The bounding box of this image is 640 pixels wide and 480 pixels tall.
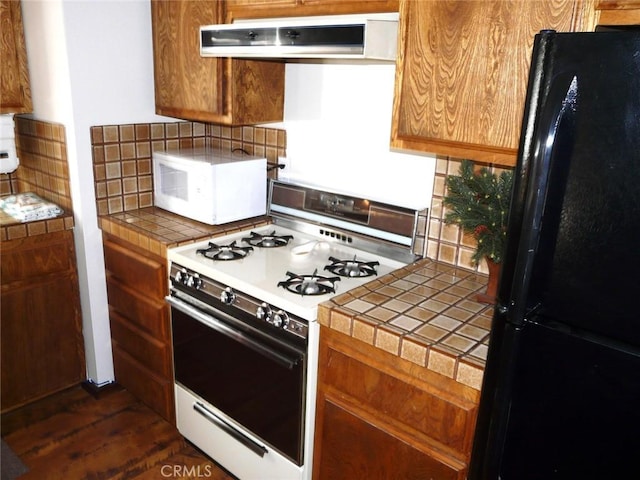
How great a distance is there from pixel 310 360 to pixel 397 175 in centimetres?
83

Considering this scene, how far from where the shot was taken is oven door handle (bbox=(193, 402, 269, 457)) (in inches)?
75.2

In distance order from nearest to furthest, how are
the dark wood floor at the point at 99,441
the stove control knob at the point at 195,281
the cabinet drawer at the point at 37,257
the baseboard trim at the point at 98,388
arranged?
the stove control knob at the point at 195,281 → the dark wood floor at the point at 99,441 → the cabinet drawer at the point at 37,257 → the baseboard trim at the point at 98,388

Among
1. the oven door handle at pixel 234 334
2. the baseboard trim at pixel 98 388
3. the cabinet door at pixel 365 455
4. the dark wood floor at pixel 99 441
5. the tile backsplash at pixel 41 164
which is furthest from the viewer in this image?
the baseboard trim at pixel 98 388

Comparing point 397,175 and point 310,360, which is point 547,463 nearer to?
point 310,360

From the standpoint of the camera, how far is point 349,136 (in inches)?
87.5

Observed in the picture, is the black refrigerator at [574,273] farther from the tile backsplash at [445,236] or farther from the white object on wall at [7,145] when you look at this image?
the white object on wall at [7,145]

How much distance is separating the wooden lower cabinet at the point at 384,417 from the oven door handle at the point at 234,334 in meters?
0.12

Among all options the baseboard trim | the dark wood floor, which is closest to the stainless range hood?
the dark wood floor

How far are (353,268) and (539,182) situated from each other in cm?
104

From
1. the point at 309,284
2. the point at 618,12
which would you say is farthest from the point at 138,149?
the point at 618,12

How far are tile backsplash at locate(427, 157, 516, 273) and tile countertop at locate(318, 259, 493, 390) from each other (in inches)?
2.5

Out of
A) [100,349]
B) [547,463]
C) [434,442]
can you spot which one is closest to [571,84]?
[547,463]

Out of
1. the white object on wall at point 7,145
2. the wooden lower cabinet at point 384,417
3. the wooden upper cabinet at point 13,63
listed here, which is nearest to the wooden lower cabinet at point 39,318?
the white object on wall at point 7,145

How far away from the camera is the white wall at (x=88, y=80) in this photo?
87.0 inches
